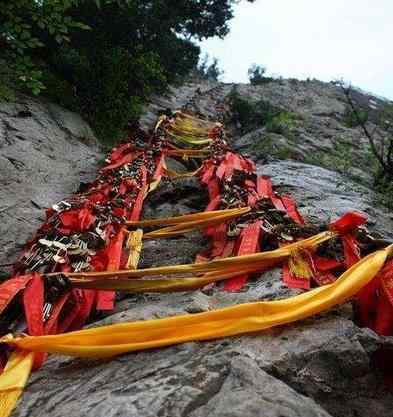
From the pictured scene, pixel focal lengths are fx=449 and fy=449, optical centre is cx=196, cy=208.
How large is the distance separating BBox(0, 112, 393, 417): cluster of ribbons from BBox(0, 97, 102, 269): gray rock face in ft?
1.46

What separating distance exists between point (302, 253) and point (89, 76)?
6.42 metres

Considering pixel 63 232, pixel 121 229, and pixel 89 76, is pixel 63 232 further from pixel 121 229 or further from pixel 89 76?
pixel 89 76

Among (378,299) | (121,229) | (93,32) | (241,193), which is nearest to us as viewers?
(378,299)

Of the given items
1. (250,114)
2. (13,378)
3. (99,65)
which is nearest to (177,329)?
(13,378)

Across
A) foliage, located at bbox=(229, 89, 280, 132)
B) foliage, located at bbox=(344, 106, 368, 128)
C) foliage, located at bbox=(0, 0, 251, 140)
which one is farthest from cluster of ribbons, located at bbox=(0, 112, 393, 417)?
foliage, located at bbox=(344, 106, 368, 128)

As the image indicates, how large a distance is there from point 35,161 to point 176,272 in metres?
3.85

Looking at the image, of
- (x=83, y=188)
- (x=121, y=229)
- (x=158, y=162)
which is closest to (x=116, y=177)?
(x=83, y=188)

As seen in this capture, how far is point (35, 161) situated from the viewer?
5.76 metres

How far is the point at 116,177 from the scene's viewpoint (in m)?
5.63

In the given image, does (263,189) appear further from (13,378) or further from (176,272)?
(13,378)

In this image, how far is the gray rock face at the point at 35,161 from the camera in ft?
14.2

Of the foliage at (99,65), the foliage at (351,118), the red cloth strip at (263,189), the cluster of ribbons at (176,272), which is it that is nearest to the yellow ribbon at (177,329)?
the cluster of ribbons at (176,272)

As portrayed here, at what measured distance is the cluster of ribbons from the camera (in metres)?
1.99

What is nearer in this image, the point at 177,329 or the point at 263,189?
the point at 177,329
